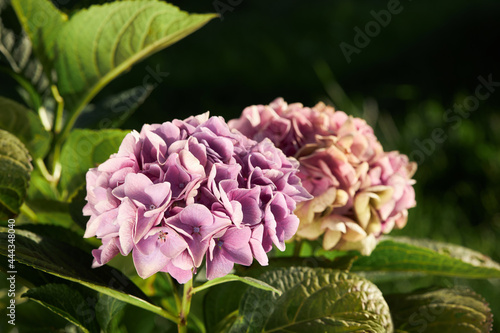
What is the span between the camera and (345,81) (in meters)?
2.70

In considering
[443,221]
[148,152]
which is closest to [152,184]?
[148,152]

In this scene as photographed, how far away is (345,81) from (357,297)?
232 cm

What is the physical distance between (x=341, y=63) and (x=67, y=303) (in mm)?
2407

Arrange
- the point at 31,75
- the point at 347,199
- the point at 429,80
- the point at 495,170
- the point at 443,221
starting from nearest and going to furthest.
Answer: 1. the point at 347,199
2. the point at 31,75
3. the point at 443,221
4. the point at 495,170
5. the point at 429,80

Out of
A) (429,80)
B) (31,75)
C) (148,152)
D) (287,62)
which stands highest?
(148,152)

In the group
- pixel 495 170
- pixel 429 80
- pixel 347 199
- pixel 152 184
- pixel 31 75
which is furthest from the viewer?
pixel 429 80

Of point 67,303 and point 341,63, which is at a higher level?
point 67,303

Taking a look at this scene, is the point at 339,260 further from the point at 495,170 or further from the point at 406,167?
the point at 495,170

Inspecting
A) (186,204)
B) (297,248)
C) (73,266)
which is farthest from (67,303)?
(297,248)

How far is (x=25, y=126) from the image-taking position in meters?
0.62

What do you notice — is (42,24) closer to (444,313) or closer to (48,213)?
(48,213)

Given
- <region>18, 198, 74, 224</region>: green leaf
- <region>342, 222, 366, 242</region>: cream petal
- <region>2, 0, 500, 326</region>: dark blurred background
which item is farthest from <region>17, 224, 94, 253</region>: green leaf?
<region>2, 0, 500, 326</region>: dark blurred background

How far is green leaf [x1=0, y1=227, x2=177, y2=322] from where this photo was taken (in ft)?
1.35

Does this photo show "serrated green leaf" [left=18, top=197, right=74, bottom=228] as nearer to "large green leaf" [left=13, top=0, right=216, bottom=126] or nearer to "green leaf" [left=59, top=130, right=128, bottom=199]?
"green leaf" [left=59, top=130, right=128, bottom=199]
